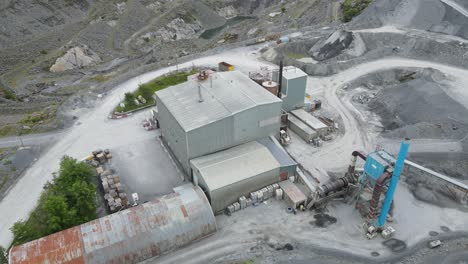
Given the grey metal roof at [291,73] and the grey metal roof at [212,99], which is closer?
the grey metal roof at [212,99]

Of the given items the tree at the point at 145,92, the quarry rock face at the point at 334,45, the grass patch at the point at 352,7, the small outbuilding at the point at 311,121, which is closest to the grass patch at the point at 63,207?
the tree at the point at 145,92

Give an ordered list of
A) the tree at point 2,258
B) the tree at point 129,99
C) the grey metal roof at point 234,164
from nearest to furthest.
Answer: the tree at point 2,258, the grey metal roof at point 234,164, the tree at point 129,99

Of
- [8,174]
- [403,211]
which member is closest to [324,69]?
[403,211]

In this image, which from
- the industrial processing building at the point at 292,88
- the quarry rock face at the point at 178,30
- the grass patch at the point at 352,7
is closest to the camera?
the industrial processing building at the point at 292,88

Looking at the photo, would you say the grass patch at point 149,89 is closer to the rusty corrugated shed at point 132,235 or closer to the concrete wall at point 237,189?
the concrete wall at point 237,189

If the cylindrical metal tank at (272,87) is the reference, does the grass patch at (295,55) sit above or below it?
below

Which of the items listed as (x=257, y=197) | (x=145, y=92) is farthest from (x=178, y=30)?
(x=257, y=197)

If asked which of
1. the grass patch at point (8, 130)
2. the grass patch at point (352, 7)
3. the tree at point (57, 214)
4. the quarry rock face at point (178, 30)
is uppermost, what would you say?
the grass patch at point (352, 7)
